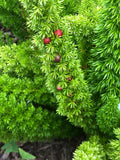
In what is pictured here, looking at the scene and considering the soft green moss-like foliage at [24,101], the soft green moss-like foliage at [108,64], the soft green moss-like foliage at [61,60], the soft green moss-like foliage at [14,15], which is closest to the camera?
the soft green moss-like foliage at [61,60]

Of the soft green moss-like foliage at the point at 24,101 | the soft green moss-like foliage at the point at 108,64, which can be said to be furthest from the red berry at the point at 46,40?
the soft green moss-like foliage at the point at 24,101

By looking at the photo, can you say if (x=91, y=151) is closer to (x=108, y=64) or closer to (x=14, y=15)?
(x=108, y=64)

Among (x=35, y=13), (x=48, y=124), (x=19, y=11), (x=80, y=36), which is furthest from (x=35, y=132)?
(x=19, y=11)

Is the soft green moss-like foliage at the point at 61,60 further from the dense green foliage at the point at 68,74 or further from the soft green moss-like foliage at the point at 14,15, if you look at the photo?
the soft green moss-like foliage at the point at 14,15

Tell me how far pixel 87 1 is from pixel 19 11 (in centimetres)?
52

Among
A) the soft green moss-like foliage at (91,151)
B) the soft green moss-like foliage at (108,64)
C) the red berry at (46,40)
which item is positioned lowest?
the soft green moss-like foliage at (91,151)

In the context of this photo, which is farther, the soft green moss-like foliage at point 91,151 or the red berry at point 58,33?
the soft green moss-like foliage at point 91,151

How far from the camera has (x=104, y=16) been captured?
756 millimetres

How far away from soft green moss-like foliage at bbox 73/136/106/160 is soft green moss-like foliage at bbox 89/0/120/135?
98mm

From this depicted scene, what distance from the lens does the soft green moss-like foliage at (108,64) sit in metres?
0.73

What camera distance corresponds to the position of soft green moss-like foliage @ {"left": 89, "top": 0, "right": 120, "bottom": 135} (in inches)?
28.6

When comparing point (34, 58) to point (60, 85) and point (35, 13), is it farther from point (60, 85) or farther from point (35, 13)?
point (35, 13)

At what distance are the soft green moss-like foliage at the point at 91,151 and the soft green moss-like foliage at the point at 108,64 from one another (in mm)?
98

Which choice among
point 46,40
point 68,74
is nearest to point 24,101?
point 68,74
